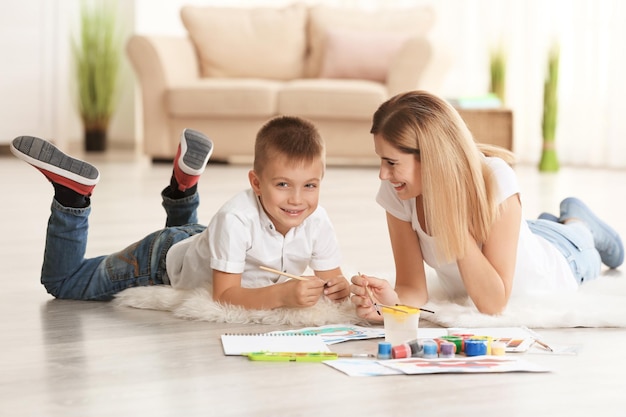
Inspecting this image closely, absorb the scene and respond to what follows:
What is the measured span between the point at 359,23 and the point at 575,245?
171 inches

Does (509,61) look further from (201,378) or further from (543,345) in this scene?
(201,378)

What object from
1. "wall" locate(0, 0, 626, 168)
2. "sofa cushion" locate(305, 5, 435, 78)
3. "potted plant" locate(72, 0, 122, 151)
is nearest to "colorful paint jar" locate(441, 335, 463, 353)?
"wall" locate(0, 0, 626, 168)

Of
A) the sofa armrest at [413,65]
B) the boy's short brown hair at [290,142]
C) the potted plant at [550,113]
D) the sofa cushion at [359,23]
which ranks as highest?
the sofa cushion at [359,23]

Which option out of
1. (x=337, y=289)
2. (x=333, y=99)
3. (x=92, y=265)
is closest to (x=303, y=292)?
(x=337, y=289)

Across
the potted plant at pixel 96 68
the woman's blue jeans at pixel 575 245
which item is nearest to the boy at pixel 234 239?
the woman's blue jeans at pixel 575 245

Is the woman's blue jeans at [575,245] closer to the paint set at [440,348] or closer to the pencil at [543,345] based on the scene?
Answer: the pencil at [543,345]

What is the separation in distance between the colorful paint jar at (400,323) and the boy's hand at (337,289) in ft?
0.86

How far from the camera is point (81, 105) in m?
7.73

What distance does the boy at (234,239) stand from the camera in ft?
7.10

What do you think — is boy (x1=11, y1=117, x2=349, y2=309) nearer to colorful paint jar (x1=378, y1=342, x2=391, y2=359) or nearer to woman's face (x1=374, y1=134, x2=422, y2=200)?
woman's face (x1=374, y1=134, x2=422, y2=200)

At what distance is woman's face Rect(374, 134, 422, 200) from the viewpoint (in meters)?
2.11

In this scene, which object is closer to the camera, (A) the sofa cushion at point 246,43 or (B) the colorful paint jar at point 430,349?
(B) the colorful paint jar at point 430,349

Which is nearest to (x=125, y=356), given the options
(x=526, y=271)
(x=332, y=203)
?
(x=526, y=271)

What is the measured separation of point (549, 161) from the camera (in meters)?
6.46
